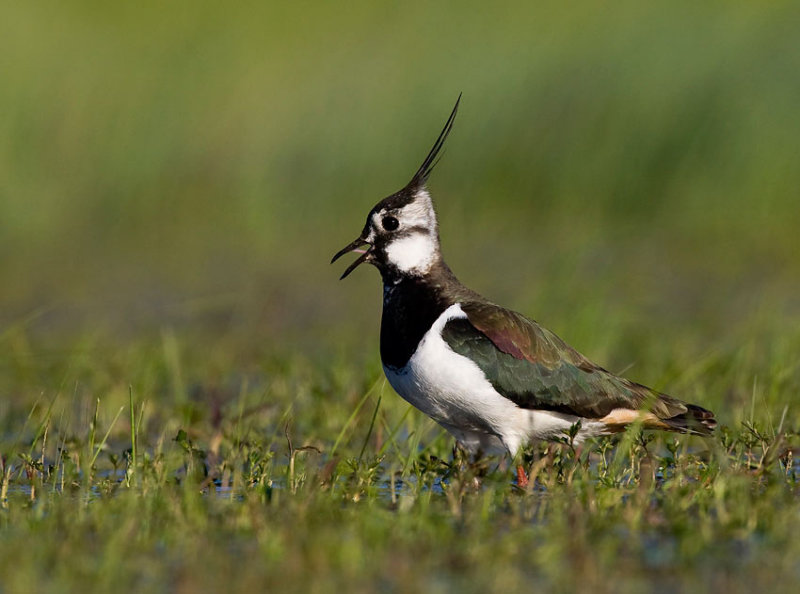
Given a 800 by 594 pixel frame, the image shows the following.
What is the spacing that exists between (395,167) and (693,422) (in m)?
6.72

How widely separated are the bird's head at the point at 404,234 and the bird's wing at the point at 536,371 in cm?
38

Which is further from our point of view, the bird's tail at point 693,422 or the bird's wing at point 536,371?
the bird's tail at point 693,422

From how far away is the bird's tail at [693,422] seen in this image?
237 inches

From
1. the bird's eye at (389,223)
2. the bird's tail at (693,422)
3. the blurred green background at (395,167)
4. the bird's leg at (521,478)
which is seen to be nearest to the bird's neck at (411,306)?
the bird's eye at (389,223)

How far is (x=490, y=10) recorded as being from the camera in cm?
1491

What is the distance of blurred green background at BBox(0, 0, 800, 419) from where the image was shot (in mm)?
10961

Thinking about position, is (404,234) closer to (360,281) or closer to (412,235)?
(412,235)

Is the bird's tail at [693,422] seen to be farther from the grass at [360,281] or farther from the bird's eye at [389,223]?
the bird's eye at [389,223]

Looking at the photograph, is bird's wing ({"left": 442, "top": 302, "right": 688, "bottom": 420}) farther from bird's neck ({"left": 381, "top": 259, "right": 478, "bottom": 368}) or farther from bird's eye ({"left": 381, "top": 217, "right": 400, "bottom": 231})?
bird's eye ({"left": 381, "top": 217, "right": 400, "bottom": 231})

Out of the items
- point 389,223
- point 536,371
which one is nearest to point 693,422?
point 536,371

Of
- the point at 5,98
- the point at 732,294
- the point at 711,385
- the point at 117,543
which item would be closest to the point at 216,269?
the point at 5,98

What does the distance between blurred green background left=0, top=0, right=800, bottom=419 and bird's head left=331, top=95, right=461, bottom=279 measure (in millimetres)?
3486

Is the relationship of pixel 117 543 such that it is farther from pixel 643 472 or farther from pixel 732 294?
pixel 732 294

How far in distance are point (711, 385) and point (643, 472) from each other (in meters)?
2.07
